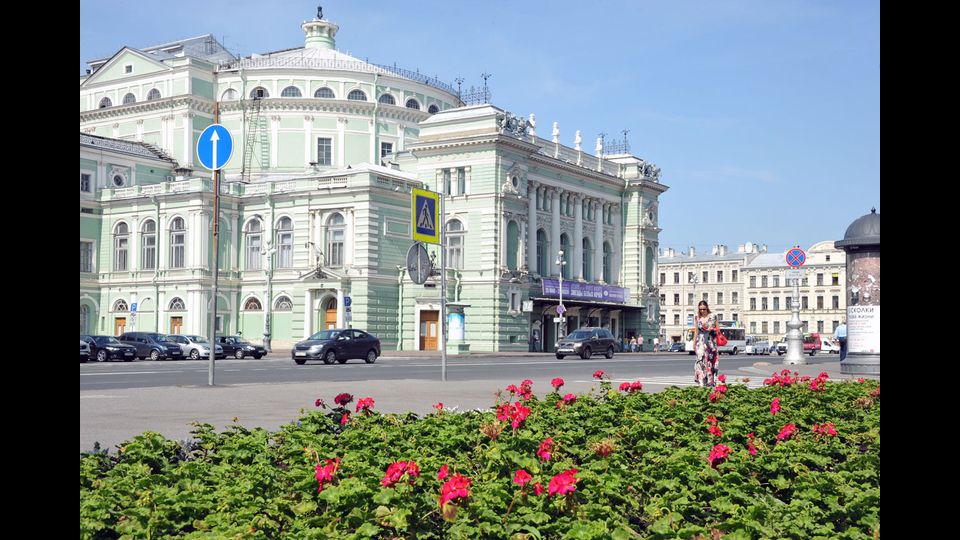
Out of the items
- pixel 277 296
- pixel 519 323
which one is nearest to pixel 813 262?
pixel 519 323

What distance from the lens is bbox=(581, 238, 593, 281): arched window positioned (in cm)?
7572

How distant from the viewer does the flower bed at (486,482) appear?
5.02 meters

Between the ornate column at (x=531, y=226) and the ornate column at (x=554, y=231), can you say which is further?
the ornate column at (x=554, y=231)

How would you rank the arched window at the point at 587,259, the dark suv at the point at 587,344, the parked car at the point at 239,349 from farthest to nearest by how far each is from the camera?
the arched window at the point at 587,259
the dark suv at the point at 587,344
the parked car at the point at 239,349

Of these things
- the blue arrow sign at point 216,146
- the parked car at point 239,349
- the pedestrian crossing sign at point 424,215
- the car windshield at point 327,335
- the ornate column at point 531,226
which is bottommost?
the parked car at point 239,349

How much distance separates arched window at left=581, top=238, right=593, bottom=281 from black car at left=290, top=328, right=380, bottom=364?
33.9 metres

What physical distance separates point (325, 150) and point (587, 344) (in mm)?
29909

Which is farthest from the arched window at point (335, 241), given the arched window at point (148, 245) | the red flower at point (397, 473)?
the red flower at point (397, 473)

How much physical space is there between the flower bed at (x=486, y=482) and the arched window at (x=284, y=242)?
5525 cm

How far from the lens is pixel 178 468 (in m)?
6.52

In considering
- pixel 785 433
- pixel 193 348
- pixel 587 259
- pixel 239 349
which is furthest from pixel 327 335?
pixel 587 259

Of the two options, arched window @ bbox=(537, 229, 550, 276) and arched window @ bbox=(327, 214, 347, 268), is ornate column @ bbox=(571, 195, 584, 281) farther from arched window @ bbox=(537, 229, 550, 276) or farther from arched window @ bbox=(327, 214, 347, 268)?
arched window @ bbox=(327, 214, 347, 268)

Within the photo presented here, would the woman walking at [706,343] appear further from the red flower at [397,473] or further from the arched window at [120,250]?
the arched window at [120,250]
